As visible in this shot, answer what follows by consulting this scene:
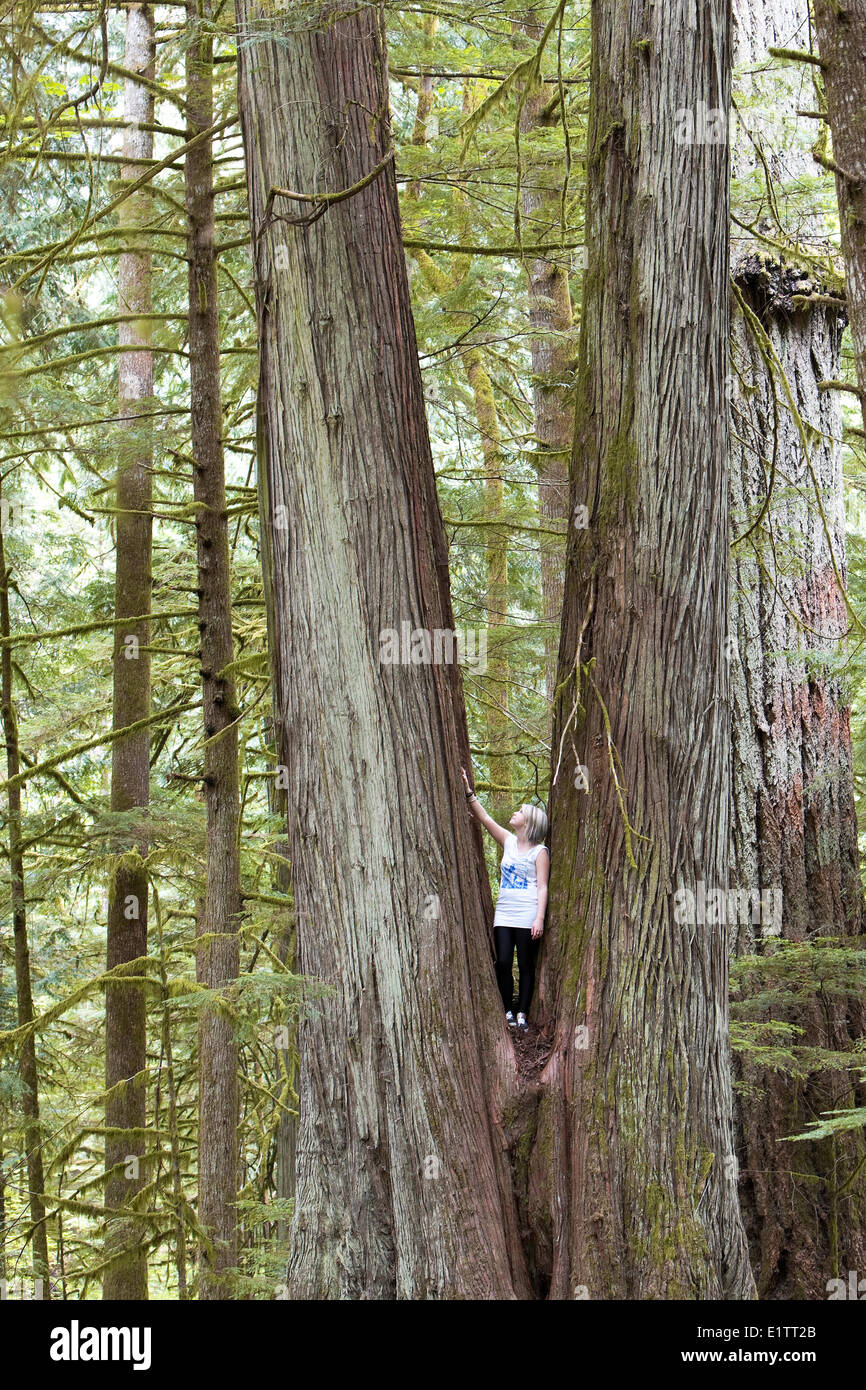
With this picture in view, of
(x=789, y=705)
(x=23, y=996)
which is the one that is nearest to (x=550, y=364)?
(x=789, y=705)

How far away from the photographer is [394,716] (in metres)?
4.10

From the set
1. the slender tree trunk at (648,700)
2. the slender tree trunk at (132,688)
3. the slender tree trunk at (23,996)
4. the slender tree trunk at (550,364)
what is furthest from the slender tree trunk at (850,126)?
the slender tree trunk at (23,996)

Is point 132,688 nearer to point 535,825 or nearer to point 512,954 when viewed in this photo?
point 535,825

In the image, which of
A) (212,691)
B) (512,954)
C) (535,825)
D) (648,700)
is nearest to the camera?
(648,700)

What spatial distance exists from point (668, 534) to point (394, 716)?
117 cm

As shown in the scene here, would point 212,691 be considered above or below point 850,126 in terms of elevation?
below

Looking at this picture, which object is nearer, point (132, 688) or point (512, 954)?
point (512, 954)

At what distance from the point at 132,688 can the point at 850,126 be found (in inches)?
216

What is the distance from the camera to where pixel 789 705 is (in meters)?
5.50

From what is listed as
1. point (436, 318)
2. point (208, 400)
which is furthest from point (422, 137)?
point (208, 400)

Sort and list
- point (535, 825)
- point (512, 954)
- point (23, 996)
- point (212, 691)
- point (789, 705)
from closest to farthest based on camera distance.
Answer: point (512, 954) → point (535, 825) → point (789, 705) → point (212, 691) → point (23, 996)

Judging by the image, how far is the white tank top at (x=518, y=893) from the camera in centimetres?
436

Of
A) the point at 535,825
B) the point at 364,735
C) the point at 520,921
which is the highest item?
the point at 364,735
